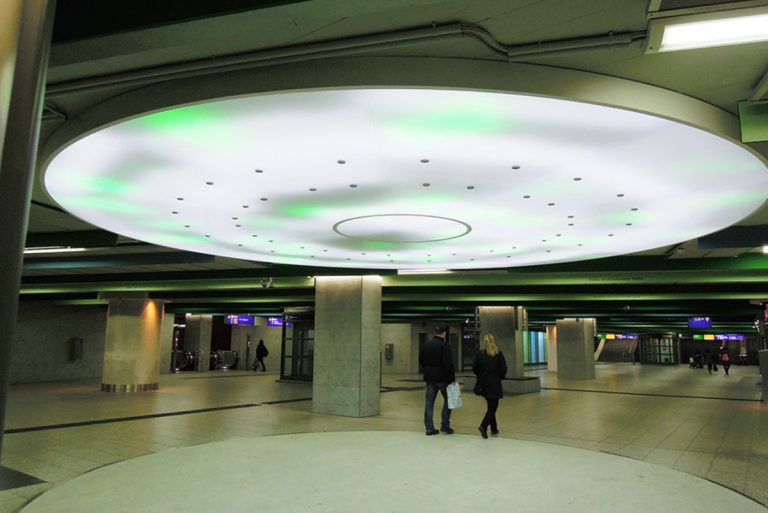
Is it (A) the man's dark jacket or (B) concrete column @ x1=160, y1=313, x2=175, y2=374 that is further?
(B) concrete column @ x1=160, y1=313, x2=175, y2=374

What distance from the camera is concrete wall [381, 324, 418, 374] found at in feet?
111

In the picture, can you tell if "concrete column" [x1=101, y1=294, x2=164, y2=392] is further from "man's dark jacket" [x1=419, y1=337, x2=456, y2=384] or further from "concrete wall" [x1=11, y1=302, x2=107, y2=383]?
"man's dark jacket" [x1=419, y1=337, x2=456, y2=384]

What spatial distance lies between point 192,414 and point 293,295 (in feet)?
30.7

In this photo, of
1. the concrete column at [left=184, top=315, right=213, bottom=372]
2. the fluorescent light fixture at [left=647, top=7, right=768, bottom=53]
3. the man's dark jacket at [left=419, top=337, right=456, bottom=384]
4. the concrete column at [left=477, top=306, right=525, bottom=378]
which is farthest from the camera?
the concrete column at [left=184, top=315, right=213, bottom=372]

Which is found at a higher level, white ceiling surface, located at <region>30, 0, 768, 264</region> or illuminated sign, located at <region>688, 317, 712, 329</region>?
white ceiling surface, located at <region>30, 0, 768, 264</region>

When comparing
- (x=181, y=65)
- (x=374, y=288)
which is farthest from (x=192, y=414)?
(x=181, y=65)

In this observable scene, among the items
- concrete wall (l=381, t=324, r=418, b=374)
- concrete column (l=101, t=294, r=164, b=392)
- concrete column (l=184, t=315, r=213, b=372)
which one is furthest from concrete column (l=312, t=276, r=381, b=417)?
concrete column (l=184, t=315, r=213, b=372)

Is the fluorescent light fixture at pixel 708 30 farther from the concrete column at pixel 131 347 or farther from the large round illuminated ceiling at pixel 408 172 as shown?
the concrete column at pixel 131 347

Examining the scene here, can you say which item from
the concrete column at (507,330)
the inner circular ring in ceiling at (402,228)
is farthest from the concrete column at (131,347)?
the inner circular ring in ceiling at (402,228)

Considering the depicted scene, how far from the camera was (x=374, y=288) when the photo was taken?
1364cm

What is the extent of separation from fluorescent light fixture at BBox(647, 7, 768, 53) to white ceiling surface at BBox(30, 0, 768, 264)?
0.15 meters

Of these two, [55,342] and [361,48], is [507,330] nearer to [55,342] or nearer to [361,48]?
[361,48]

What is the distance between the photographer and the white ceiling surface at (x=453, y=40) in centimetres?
343

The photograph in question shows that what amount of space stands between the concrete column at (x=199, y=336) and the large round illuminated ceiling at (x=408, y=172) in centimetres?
2570
